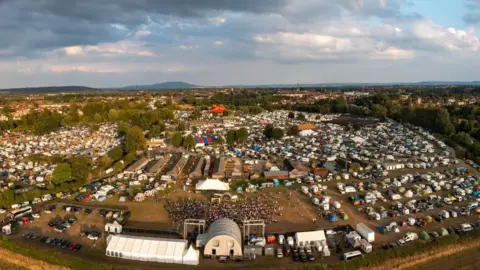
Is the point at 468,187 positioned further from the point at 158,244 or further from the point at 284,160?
the point at 158,244

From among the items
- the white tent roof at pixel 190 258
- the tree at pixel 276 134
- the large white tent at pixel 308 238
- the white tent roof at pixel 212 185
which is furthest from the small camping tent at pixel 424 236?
the tree at pixel 276 134

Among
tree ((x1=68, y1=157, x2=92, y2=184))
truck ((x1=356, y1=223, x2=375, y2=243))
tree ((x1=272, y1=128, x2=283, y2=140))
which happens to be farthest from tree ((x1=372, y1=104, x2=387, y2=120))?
tree ((x1=68, y1=157, x2=92, y2=184))

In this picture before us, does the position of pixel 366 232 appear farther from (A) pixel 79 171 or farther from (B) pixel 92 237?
(A) pixel 79 171

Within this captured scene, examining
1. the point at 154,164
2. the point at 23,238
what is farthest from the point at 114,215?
the point at 154,164

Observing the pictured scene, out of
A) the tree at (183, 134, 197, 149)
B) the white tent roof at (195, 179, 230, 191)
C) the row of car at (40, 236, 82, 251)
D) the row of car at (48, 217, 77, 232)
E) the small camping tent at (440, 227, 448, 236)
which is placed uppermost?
the tree at (183, 134, 197, 149)

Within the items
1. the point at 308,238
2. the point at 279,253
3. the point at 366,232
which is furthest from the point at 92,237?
the point at 366,232

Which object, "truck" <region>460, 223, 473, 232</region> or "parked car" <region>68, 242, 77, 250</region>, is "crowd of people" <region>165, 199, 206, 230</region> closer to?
"parked car" <region>68, 242, 77, 250</region>
